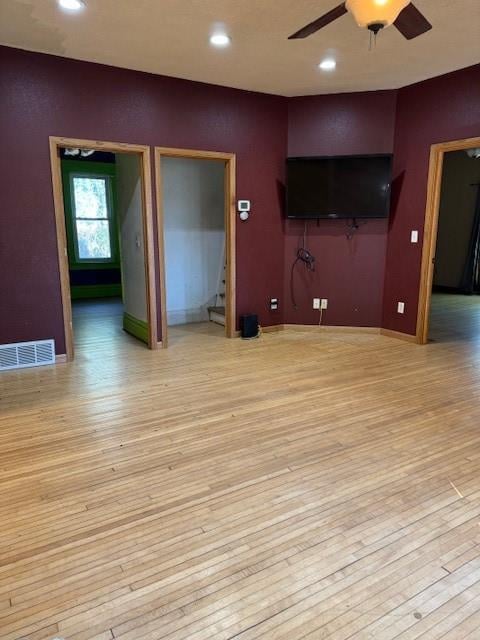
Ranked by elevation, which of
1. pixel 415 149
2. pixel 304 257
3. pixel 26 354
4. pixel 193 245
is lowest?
pixel 26 354

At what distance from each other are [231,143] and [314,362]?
2.65m

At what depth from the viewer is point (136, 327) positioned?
5238mm

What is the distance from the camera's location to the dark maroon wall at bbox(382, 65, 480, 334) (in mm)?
4238

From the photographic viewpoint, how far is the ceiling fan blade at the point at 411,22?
2393 mm

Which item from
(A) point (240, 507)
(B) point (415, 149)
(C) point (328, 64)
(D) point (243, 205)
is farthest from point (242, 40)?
(A) point (240, 507)

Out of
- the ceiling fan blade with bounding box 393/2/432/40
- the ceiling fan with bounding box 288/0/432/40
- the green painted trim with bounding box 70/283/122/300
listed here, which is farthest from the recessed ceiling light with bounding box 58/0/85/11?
the green painted trim with bounding box 70/283/122/300

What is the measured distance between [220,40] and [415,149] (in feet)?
8.23

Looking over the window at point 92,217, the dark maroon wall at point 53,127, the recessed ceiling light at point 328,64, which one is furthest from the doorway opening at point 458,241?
the window at point 92,217

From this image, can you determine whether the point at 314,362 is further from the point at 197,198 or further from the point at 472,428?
the point at 197,198

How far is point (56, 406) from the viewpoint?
3.25 meters

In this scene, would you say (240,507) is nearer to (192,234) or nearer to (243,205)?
(243,205)

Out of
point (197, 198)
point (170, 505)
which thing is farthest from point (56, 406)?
point (197, 198)

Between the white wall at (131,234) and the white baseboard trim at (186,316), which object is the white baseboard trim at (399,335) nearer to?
the white baseboard trim at (186,316)

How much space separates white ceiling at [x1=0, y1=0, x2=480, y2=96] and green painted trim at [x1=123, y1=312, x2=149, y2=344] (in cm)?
267
